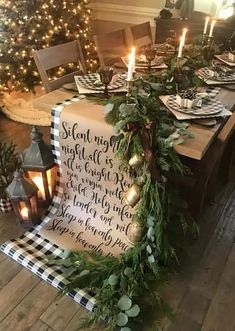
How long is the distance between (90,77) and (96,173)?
0.57 metres

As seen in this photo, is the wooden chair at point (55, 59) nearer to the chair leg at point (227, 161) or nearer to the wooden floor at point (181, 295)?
the wooden floor at point (181, 295)

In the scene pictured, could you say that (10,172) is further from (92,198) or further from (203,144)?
(203,144)

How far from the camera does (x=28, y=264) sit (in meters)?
1.55

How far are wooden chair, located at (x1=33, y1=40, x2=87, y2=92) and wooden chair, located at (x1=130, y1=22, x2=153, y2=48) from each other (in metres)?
0.70

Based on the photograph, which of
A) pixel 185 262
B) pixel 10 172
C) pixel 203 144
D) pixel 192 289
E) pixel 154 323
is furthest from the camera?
pixel 10 172

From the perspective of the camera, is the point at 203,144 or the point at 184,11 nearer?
the point at 203,144

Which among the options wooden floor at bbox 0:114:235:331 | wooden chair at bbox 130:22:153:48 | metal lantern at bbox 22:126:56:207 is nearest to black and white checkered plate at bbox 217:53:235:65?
wooden chair at bbox 130:22:153:48

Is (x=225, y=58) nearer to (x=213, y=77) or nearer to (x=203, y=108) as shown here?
(x=213, y=77)

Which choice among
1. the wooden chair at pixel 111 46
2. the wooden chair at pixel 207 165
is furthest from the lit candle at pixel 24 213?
the wooden chair at pixel 111 46

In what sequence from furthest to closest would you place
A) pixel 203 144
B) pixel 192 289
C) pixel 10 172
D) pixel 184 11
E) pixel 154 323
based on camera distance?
1. pixel 184 11
2. pixel 10 172
3. pixel 192 289
4. pixel 154 323
5. pixel 203 144

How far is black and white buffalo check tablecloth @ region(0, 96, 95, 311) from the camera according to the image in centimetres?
142

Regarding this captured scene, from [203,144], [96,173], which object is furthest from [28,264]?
[203,144]

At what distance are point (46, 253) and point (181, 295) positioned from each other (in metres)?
0.70

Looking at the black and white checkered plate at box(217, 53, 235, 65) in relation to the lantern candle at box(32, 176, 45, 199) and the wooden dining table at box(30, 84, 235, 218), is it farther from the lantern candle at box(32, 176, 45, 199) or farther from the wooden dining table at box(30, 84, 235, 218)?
the lantern candle at box(32, 176, 45, 199)
